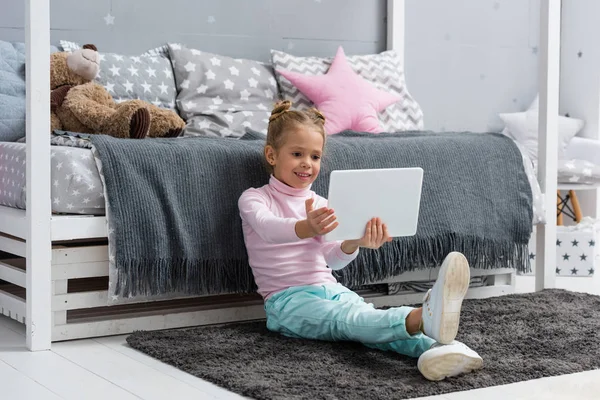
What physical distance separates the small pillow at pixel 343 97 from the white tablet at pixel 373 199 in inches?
43.5

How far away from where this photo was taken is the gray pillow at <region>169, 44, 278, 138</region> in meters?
2.99

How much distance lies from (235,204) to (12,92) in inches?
35.8

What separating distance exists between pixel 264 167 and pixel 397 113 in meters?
1.19

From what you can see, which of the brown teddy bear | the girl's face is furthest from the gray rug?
the brown teddy bear

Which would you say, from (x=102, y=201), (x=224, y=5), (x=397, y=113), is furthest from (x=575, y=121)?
(x=102, y=201)

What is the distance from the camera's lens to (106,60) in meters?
2.92

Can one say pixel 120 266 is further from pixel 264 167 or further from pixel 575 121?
pixel 575 121

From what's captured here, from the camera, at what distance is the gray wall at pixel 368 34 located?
3062mm

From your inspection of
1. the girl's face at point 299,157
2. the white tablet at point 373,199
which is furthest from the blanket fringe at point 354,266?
the white tablet at point 373,199

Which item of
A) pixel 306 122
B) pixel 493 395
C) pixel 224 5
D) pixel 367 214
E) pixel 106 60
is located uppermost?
pixel 224 5

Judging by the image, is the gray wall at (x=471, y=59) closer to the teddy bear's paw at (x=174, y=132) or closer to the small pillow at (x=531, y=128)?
the small pillow at (x=531, y=128)

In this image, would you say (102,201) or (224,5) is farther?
(224,5)

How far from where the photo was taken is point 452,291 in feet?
5.68

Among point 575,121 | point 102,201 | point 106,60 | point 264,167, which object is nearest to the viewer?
point 102,201
